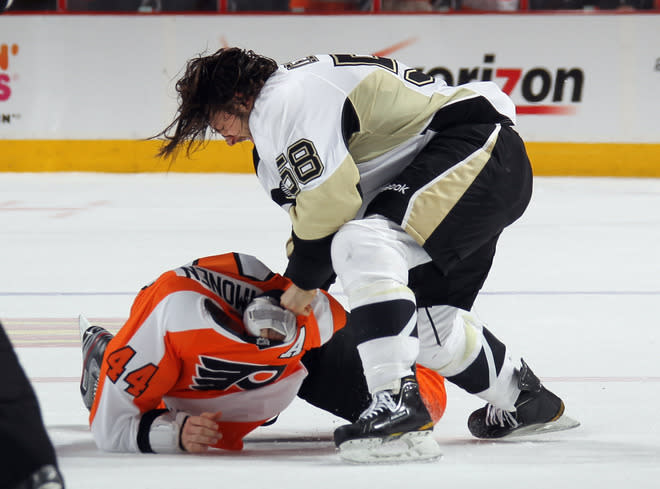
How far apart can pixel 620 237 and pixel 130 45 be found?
13.7 feet

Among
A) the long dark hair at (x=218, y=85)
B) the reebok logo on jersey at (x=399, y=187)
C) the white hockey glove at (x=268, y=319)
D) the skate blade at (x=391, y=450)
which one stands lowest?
the skate blade at (x=391, y=450)

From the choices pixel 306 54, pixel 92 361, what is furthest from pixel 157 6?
pixel 92 361

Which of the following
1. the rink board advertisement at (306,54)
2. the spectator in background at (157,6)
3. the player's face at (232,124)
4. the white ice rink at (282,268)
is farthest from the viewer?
the spectator in background at (157,6)

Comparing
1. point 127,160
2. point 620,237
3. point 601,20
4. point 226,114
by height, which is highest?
point 226,114

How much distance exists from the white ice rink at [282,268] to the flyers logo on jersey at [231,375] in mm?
128

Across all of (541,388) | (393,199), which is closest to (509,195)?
(393,199)

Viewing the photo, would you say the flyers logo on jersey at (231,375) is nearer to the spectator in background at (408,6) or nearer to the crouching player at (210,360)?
the crouching player at (210,360)

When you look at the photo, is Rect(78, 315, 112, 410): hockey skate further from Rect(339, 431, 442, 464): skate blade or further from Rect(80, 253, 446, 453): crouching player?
Rect(339, 431, 442, 464): skate blade

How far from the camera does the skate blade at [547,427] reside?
225cm

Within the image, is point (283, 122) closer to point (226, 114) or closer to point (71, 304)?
point (226, 114)

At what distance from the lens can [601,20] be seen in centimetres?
772

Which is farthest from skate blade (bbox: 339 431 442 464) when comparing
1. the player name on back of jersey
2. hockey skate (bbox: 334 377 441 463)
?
the player name on back of jersey

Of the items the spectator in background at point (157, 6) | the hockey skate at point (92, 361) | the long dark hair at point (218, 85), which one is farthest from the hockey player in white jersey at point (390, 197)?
the spectator in background at point (157, 6)

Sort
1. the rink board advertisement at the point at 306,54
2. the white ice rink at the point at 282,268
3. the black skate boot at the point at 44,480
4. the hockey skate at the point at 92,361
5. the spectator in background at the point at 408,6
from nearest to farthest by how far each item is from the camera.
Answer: the black skate boot at the point at 44,480, the white ice rink at the point at 282,268, the hockey skate at the point at 92,361, the rink board advertisement at the point at 306,54, the spectator in background at the point at 408,6
